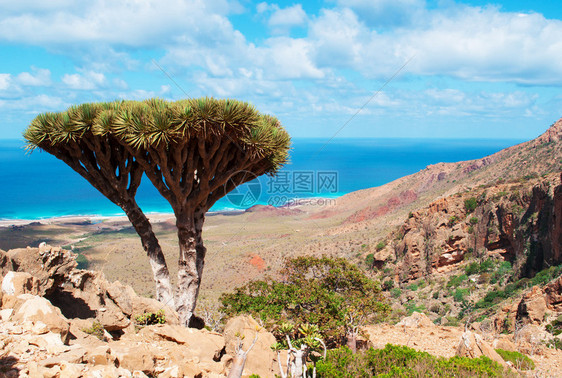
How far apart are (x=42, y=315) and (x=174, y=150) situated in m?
4.67

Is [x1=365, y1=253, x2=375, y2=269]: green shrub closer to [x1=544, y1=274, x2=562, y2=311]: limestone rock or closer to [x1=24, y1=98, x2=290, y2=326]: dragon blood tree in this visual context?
[x1=544, y1=274, x2=562, y2=311]: limestone rock

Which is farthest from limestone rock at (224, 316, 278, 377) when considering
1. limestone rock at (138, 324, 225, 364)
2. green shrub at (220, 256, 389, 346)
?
green shrub at (220, 256, 389, 346)

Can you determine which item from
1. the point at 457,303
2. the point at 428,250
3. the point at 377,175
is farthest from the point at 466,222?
the point at 377,175

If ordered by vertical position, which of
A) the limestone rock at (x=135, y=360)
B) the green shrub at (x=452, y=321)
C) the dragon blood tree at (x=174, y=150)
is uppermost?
the dragon blood tree at (x=174, y=150)

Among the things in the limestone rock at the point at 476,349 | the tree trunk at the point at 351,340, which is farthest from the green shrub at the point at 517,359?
the tree trunk at the point at 351,340

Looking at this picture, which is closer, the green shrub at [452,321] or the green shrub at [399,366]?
the green shrub at [399,366]

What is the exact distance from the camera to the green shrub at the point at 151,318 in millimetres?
8750

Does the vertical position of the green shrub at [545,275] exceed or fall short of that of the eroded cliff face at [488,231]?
it falls short

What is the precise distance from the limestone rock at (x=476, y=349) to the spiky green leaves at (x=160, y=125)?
644 centimetres

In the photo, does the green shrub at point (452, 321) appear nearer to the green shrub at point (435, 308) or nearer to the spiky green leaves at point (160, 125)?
the green shrub at point (435, 308)

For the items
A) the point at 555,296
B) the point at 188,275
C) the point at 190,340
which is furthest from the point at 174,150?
the point at 555,296

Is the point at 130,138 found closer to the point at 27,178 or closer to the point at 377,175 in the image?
the point at 377,175

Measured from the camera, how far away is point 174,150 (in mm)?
9664

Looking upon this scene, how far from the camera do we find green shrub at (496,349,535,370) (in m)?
9.47
